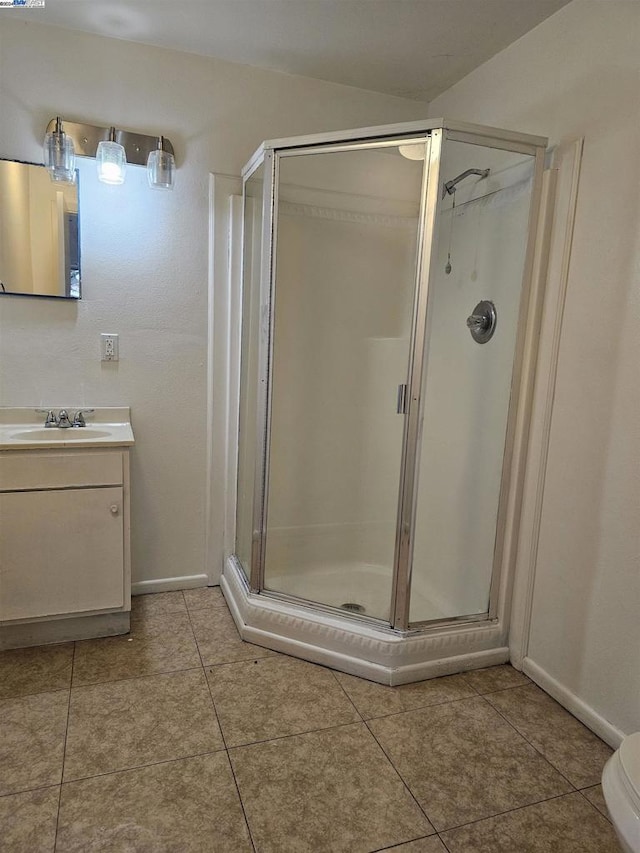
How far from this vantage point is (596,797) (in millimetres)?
1466

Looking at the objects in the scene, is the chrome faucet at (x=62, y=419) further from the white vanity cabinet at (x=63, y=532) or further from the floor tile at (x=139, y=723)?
the floor tile at (x=139, y=723)

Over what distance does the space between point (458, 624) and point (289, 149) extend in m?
1.92

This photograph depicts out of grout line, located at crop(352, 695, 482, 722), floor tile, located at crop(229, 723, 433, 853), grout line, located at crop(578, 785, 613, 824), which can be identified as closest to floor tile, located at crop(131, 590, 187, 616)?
floor tile, located at crop(229, 723, 433, 853)

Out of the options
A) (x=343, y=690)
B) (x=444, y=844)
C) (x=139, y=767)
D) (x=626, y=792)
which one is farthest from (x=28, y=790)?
(x=626, y=792)

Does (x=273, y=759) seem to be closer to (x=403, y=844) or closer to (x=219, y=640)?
(x=403, y=844)

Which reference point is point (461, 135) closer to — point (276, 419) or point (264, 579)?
point (276, 419)

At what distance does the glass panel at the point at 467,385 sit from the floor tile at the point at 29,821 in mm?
1249

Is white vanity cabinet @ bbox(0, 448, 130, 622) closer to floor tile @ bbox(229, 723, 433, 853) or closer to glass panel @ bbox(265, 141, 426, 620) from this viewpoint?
glass panel @ bbox(265, 141, 426, 620)

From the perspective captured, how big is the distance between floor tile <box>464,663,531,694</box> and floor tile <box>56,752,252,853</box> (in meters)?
0.95

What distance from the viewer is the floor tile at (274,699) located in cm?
167

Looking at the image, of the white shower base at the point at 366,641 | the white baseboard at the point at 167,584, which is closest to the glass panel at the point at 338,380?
the white shower base at the point at 366,641

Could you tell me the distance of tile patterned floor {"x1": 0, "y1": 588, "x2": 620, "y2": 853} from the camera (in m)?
1.32

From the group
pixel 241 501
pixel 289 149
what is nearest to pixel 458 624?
pixel 241 501

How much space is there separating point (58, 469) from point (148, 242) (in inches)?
41.0
